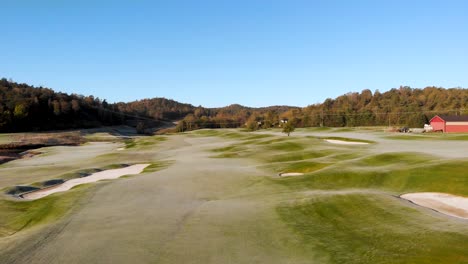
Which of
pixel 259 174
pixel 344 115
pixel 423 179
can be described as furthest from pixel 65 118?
pixel 423 179

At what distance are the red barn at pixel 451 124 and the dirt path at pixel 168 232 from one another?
95.5 metres

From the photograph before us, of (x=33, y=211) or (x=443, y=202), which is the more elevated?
(x=443, y=202)

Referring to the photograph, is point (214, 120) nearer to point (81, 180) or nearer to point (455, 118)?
point (455, 118)

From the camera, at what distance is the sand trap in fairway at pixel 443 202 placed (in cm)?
1602

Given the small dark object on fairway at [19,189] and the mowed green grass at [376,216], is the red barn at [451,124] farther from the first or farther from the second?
the small dark object on fairway at [19,189]

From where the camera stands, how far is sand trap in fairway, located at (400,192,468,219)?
16016 mm

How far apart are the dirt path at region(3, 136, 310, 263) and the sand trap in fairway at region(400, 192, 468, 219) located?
710 centimetres

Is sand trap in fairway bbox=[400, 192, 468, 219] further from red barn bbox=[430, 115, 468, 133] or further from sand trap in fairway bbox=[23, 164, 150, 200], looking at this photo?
red barn bbox=[430, 115, 468, 133]

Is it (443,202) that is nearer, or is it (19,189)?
(443,202)

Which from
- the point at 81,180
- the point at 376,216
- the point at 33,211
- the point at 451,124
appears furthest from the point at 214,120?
the point at 376,216

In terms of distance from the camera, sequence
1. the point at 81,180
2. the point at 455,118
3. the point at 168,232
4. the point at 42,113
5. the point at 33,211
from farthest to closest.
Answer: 1. the point at 42,113
2. the point at 455,118
3. the point at 81,180
4. the point at 33,211
5. the point at 168,232

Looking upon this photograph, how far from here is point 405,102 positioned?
18462 cm

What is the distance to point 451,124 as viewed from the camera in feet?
329

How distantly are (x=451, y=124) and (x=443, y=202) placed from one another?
96528mm
